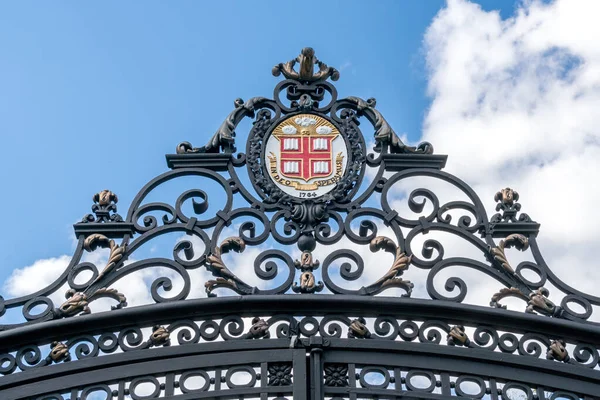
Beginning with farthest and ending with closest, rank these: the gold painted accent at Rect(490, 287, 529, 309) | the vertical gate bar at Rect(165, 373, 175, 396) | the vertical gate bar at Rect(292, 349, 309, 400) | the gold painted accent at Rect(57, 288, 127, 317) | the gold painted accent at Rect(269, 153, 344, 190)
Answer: the gold painted accent at Rect(269, 153, 344, 190) → the gold painted accent at Rect(490, 287, 529, 309) → the gold painted accent at Rect(57, 288, 127, 317) → the vertical gate bar at Rect(165, 373, 175, 396) → the vertical gate bar at Rect(292, 349, 309, 400)

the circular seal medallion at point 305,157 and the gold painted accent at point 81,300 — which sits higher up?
the circular seal medallion at point 305,157

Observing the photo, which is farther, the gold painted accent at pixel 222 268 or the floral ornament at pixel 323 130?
the floral ornament at pixel 323 130

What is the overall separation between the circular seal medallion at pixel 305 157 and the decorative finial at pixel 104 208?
128 centimetres

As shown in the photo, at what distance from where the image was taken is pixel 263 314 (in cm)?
818

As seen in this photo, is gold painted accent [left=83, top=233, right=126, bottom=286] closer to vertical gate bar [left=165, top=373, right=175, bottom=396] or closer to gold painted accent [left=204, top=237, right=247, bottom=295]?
gold painted accent [left=204, top=237, right=247, bottom=295]

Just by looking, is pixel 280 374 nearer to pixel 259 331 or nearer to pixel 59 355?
pixel 259 331

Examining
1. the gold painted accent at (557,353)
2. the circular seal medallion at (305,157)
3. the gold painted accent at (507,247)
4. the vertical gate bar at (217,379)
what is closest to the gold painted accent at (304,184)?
the circular seal medallion at (305,157)

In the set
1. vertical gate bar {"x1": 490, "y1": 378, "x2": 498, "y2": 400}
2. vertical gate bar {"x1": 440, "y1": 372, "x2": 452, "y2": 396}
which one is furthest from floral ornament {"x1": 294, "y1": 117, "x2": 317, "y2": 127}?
vertical gate bar {"x1": 490, "y1": 378, "x2": 498, "y2": 400}

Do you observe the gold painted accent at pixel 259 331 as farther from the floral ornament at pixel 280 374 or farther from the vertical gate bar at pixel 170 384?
the vertical gate bar at pixel 170 384

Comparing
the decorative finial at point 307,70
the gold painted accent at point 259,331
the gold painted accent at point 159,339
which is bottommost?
the gold painted accent at point 159,339

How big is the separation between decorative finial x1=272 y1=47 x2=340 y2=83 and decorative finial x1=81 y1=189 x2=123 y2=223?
1.79 metres

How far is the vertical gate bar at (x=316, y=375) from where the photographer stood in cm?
776

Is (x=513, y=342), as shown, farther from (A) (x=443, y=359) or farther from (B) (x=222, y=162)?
(B) (x=222, y=162)

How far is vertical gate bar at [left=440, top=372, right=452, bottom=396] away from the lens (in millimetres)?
7871
